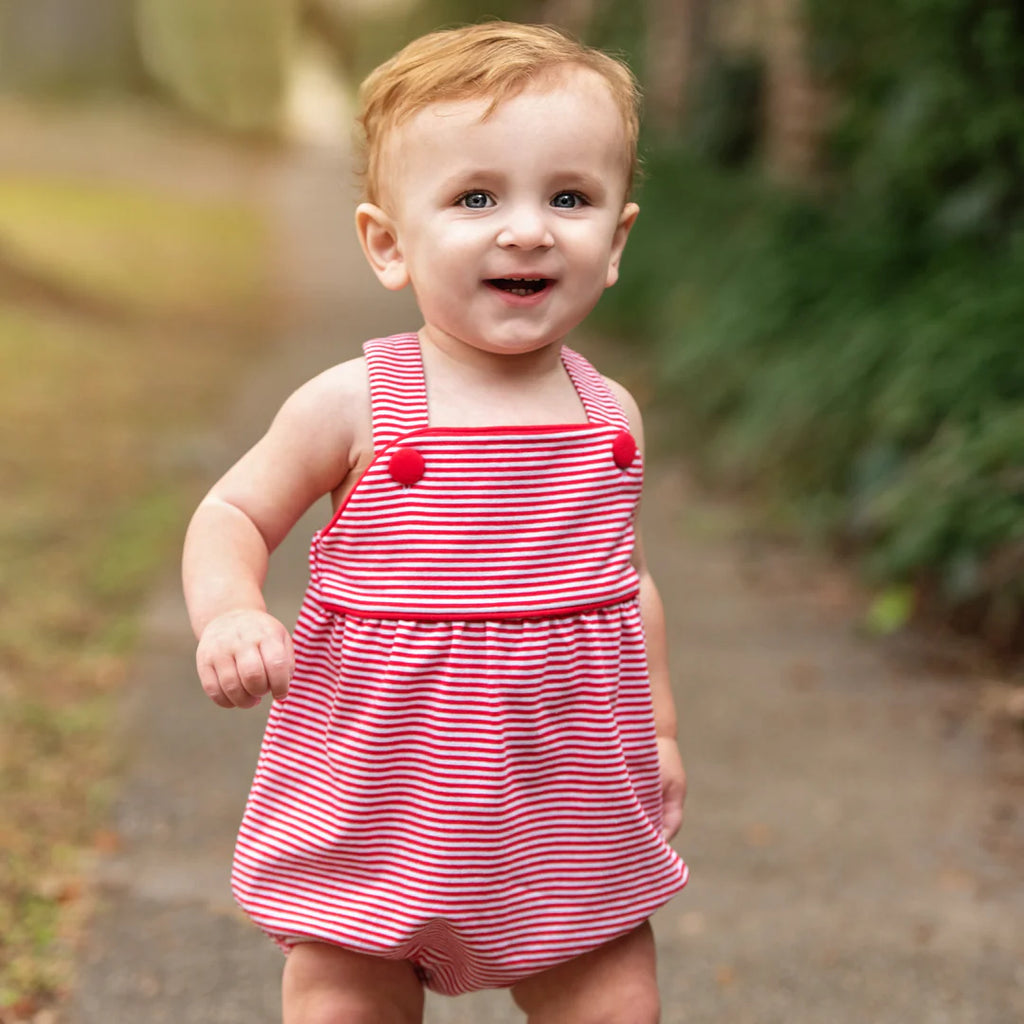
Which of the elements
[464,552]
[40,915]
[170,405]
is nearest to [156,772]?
[40,915]

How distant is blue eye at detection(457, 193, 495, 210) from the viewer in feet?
4.97

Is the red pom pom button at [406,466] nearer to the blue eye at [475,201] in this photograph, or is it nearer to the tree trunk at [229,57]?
the blue eye at [475,201]

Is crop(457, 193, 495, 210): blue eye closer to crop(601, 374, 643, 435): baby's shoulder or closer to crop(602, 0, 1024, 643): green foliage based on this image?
crop(601, 374, 643, 435): baby's shoulder

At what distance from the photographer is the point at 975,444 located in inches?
140

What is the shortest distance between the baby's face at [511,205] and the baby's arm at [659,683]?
25 centimetres

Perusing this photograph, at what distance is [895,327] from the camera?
436 cm

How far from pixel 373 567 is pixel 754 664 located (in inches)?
99.3

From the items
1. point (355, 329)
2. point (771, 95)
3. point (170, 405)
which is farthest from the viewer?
point (355, 329)

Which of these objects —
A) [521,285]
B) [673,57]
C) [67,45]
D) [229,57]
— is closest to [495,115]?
[521,285]

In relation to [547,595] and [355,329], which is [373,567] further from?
[355,329]

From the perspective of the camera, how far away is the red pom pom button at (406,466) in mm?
1542

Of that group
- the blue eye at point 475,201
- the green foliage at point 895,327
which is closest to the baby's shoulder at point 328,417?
the blue eye at point 475,201

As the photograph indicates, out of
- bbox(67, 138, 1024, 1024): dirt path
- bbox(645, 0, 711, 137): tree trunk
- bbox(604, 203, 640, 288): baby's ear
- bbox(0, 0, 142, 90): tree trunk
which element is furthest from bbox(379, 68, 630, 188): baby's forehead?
bbox(0, 0, 142, 90): tree trunk

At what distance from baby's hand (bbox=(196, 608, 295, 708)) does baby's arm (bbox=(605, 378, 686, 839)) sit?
493 millimetres
